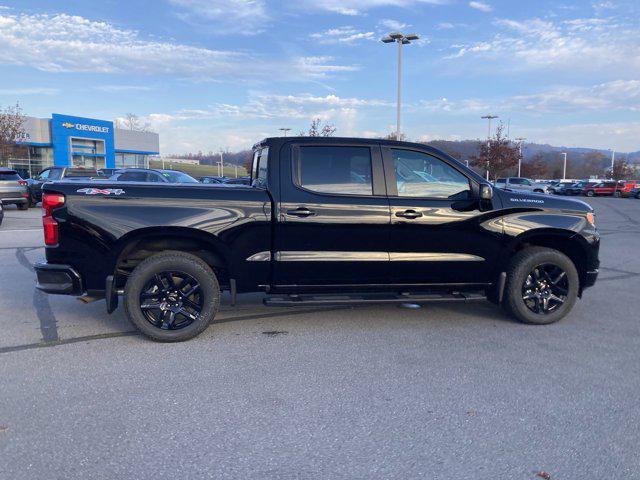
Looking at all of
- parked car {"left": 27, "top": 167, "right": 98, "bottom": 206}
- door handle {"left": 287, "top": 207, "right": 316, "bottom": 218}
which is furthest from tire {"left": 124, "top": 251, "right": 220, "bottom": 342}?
parked car {"left": 27, "top": 167, "right": 98, "bottom": 206}

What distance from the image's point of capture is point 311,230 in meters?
4.85

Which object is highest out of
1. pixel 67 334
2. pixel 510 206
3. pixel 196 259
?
pixel 510 206

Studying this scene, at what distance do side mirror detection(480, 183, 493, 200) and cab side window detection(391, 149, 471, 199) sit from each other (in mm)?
136

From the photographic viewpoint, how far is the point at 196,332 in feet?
15.8

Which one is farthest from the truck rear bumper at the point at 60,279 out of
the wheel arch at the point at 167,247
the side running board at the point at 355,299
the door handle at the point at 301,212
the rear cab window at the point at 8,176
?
the rear cab window at the point at 8,176

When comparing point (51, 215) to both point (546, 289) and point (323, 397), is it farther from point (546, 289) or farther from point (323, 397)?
point (546, 289)

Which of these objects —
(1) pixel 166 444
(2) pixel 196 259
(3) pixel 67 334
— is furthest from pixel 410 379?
(3) pixel 67 334

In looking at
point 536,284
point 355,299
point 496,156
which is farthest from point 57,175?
point 496,156

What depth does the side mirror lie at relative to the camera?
16.5 ft

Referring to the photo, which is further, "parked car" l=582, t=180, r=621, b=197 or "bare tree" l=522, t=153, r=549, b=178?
"bare tree" l=522, t=153, r=549, b=178

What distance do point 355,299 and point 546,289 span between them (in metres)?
2.10

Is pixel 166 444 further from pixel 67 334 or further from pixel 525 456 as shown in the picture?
pixel 67 334

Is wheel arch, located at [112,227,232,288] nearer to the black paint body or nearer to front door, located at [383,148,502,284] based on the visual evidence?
the black paint body

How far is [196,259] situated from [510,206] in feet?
10.4
